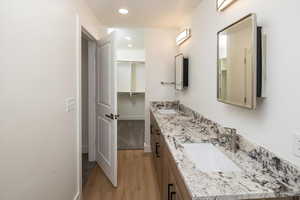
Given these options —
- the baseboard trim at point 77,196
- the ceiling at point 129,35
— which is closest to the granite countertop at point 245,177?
the baseboard trim at point 77,196

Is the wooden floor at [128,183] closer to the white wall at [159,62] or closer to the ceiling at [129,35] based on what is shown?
the white wall at [159,62]

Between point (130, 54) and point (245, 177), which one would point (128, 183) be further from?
point (130, 54)

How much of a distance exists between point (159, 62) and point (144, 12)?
1082mm

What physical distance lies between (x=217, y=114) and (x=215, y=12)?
1024 millimetres

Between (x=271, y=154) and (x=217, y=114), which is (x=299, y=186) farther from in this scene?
(x=217, y=114)

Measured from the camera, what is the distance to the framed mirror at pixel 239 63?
1221 millimetres

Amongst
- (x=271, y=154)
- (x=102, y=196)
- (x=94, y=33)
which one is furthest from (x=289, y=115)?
(x=94, y=33)

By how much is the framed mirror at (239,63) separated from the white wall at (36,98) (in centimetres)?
135

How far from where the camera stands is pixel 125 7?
2.54 m

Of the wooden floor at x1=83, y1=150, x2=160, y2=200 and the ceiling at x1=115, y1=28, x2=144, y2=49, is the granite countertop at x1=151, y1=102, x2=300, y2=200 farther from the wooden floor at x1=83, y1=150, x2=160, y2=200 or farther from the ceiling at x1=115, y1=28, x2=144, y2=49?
the ceiling at x1=115, y1=28, x2=144, y2=49

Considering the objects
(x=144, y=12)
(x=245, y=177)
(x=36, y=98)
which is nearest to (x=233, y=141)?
(x=245, y=177)

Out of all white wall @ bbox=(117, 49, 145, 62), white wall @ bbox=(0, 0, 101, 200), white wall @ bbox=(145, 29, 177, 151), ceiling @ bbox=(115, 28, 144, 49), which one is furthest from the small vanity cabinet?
white wall @ bbox=(117, 49, 145, 62)

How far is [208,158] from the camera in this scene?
1.47 m

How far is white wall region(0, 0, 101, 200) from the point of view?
95 centimetres
